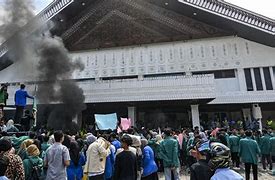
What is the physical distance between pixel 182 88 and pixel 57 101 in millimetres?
8537

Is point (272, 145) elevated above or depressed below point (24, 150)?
below

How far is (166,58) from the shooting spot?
18.6 m

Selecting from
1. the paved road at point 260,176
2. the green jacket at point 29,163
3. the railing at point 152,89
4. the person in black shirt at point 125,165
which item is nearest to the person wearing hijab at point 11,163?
the green jacket at point 29,163

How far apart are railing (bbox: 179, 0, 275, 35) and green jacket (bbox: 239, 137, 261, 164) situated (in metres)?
12.3

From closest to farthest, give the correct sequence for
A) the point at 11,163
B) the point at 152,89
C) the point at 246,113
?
the point at 11,163 → the point at 152,89 → the point at 246,113

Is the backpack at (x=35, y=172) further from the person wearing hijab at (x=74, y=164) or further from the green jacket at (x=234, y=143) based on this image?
the green jacket at (x=234, y=143)

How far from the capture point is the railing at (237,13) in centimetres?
1645

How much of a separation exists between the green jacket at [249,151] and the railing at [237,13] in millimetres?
12311

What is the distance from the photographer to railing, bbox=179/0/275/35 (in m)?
16.5

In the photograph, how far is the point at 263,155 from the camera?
896 centimetres

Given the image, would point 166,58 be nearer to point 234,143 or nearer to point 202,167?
point 234,143

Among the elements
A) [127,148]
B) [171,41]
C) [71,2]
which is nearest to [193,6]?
[171,41]

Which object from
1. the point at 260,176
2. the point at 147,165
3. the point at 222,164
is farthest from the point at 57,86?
the point at 222,164

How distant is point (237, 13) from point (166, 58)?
6.02 meters
